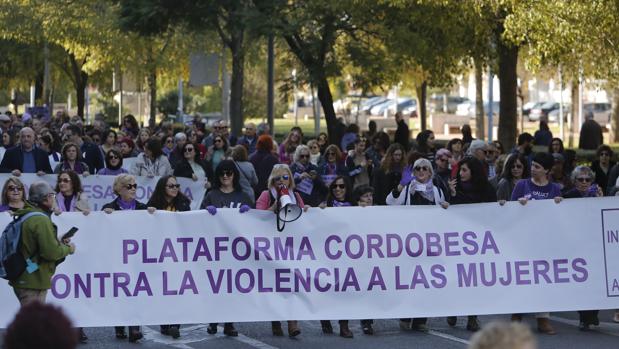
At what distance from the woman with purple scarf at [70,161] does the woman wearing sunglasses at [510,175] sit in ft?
16.2

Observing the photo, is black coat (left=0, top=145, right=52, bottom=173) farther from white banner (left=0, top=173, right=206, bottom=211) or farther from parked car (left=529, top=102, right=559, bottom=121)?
parked car (left=529, top=102, right=559, bottom=121)

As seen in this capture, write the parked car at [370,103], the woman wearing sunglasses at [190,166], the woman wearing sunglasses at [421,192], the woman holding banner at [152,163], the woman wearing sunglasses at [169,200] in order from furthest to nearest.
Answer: the parked car at [370,103] < the woman holding banner at [152,163] < the woman wearing sunglasses at [190,166] < the woman wearing sunglasses at [421,192] < the woman wearing sunglasses at [169,200]

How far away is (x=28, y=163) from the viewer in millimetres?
16719

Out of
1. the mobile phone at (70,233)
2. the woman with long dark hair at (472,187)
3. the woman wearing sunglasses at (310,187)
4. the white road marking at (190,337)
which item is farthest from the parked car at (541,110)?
the mobile phone at (70,233)

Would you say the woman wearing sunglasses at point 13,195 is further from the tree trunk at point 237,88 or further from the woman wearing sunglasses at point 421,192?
the tree trunk at point 237,88

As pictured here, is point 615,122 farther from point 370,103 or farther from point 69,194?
point 370,103

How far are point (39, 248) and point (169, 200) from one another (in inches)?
97.7

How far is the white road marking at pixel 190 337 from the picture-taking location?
446 inches

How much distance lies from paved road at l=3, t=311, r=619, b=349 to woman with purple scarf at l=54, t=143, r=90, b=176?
13.8 feet

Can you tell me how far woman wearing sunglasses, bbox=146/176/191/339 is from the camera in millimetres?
11734

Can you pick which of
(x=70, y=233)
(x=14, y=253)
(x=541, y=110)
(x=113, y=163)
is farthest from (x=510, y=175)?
(x=541, y=110)

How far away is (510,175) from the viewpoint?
13.7 meters

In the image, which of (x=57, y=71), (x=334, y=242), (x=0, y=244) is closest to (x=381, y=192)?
(x=334, y=242)

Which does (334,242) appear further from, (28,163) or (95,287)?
(28,163)
